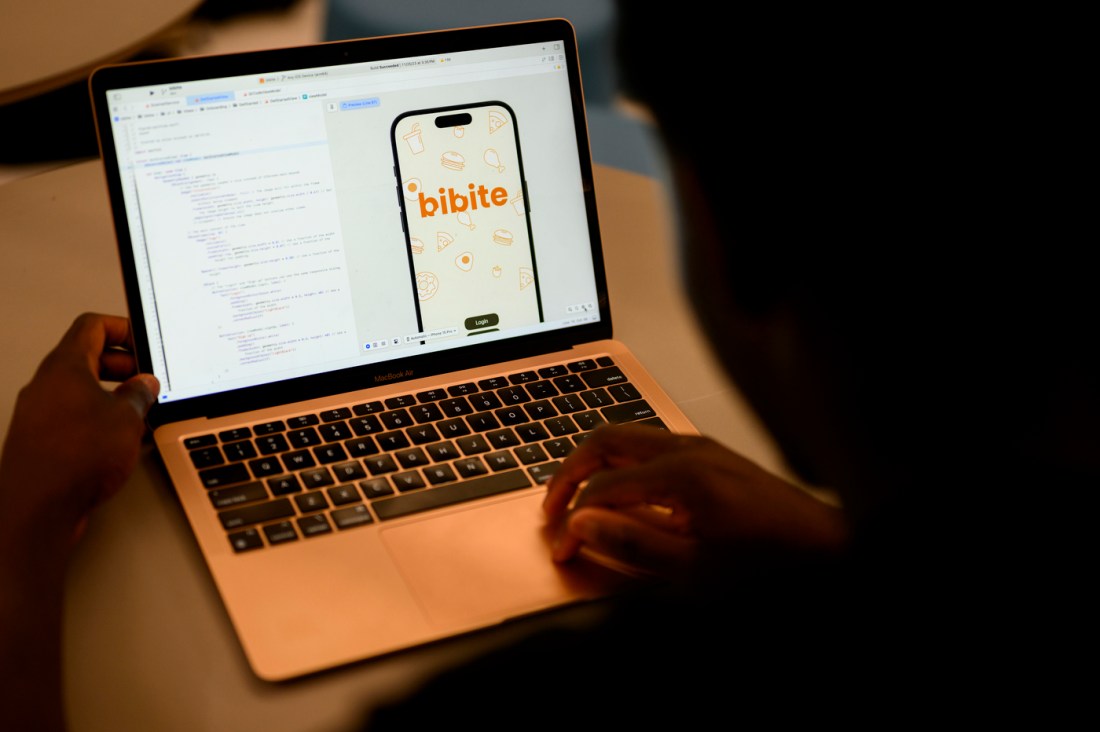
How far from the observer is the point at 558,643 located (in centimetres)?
58

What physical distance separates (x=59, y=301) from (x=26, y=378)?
0.47ft

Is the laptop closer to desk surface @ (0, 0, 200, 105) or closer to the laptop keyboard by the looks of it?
the laptop keyboard

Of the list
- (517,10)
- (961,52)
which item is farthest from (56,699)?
(517,10)

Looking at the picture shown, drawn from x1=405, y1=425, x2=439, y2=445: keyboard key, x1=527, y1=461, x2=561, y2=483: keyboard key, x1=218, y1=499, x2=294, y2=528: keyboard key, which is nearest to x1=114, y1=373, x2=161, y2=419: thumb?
x1=218, y1=499, x2=294, y2=528: keyboard key

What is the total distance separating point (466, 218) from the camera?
1005mm

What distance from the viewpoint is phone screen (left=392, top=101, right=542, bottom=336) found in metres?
0.99

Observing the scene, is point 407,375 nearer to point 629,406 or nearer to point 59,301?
point 629,406

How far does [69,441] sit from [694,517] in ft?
1.57

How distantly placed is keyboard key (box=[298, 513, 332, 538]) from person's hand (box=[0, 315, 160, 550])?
0.15 meters

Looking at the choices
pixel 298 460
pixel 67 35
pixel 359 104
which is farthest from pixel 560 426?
pixel 67 35

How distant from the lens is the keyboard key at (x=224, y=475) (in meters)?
0.87

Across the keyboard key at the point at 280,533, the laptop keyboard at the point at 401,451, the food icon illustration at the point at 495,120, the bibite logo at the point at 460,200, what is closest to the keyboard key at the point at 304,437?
the laptop keyboard at the point at 401,451

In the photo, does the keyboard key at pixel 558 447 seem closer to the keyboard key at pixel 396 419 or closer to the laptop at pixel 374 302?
the laptop at pixel 374 302

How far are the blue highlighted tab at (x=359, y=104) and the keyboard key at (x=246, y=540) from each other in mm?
397
